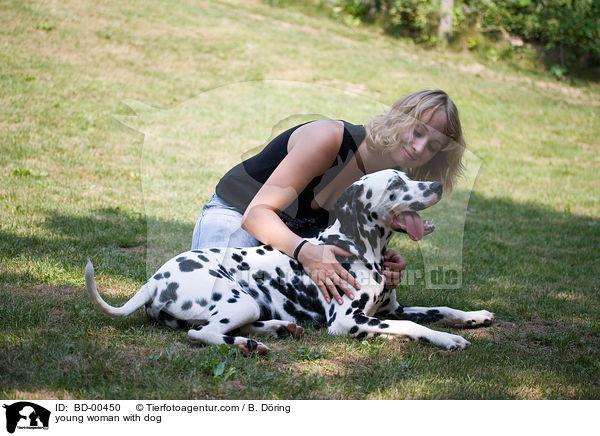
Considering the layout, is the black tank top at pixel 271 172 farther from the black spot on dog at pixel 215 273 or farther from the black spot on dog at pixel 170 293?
the black spot on dog at pixel 170 293

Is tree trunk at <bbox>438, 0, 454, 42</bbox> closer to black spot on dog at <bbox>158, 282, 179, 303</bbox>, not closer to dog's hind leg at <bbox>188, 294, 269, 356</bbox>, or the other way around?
dog's hind leg at <bbox>188, 294, 269, 356</bbox>

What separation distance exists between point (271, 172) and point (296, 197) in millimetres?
404

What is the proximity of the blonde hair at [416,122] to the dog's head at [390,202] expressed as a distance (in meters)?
0.36

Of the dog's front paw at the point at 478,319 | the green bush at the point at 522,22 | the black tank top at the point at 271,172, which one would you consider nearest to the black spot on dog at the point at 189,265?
the black tank top at the point at 271,172

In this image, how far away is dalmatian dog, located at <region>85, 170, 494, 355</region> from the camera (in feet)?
14.1

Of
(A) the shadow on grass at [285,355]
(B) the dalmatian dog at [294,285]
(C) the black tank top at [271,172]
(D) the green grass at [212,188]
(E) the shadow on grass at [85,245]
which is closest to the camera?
(A) the shadow on grass at [285,355]

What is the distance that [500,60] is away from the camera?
785 inches

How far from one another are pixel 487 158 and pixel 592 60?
9.36 meters

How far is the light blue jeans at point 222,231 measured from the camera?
5090mm

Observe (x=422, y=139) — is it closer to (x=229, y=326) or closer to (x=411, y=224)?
(x=411, y=224)

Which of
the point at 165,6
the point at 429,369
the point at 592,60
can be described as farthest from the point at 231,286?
the point at 592,60
